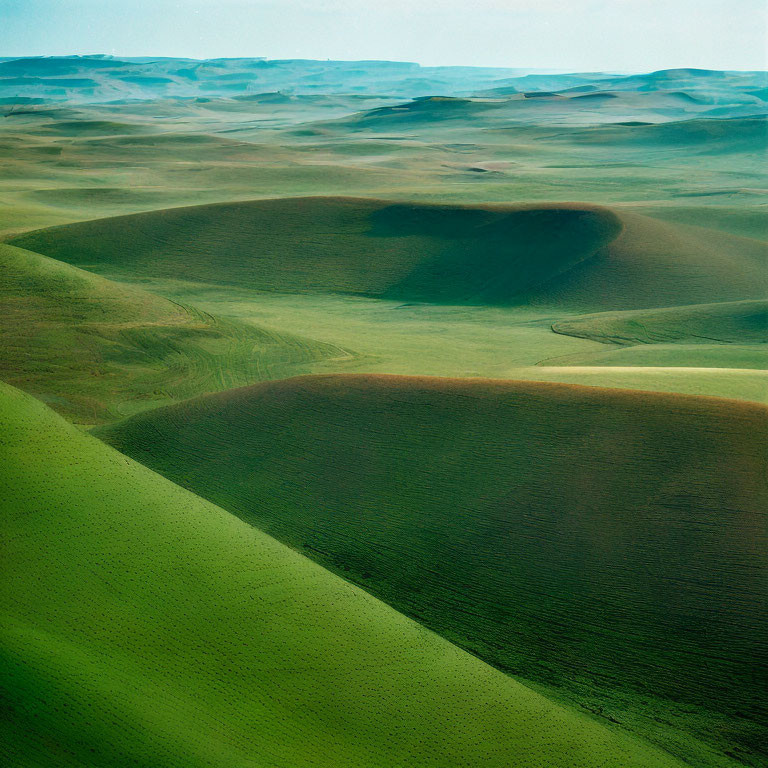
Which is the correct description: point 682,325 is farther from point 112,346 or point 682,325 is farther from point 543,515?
point 112,346

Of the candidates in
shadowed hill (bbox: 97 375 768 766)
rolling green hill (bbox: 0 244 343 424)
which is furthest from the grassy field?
shadowed hill (bbox: 97 375 768 766)

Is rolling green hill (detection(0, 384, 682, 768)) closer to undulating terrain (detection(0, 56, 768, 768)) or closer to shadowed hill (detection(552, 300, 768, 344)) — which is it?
undulating terrain (detection(0, 56, 768, 768))

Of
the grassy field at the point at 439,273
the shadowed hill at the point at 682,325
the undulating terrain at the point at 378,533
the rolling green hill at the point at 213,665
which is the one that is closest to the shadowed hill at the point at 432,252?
the grassy field at the point at 439,273

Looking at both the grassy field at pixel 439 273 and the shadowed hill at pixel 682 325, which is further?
the shadowed hill at pixel 682 325

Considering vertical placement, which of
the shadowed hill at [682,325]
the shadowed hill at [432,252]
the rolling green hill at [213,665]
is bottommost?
the rolling green hill at [213,665]

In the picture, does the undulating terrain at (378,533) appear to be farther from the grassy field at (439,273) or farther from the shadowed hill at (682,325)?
the grassy field at (439,273)

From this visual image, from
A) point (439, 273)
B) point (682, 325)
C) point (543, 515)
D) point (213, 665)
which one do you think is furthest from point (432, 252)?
point (213, 665)

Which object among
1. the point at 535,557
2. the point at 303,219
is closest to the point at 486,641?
the point at 535,557
